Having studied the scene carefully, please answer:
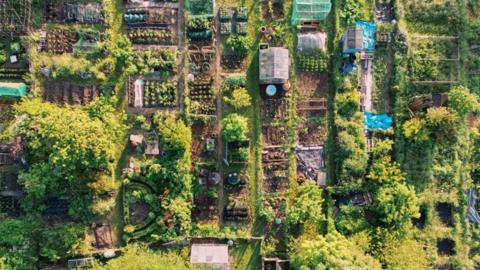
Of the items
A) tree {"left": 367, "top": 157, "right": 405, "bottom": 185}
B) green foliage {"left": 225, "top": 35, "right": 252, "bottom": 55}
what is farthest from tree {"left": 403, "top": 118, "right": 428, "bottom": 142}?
green foliage {"left": 225, "top": 35, "right": 252, "bottom": 55}

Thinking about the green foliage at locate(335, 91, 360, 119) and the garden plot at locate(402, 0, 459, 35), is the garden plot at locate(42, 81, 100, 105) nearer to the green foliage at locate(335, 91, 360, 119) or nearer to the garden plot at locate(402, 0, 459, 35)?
the green foliage at locate(335, 91, 360, 119)

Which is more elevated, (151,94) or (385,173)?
(151,94)

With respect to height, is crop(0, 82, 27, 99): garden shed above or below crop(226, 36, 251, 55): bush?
below

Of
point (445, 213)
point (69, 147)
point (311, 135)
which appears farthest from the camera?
point (445, 213)

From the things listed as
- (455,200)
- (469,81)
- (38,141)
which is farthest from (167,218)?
(469,81)

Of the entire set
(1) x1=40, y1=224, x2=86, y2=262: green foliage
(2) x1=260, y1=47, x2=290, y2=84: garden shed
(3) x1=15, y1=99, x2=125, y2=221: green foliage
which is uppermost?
(2) x1=260, y1=47, x2=290, y2=84: garden shed

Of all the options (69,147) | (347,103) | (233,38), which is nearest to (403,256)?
(347,103)

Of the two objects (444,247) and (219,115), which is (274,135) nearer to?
(219,115)
